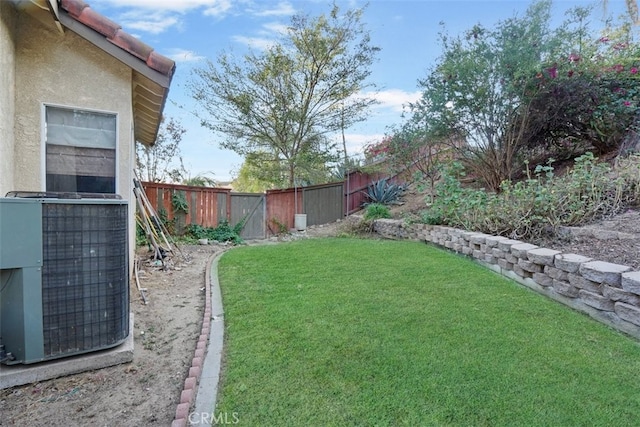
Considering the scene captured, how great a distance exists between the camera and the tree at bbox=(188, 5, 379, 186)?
11.7 m

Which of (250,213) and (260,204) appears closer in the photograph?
(250,213)

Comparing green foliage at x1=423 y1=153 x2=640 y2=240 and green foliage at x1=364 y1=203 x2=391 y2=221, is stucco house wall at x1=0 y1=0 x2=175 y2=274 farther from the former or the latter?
green foliage at x1=364 y1=203 x2=391 y2=221

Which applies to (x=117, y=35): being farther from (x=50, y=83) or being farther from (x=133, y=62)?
(x=50, y=83)

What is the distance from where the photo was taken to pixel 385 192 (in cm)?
1154

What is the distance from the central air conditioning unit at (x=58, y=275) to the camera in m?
2.15

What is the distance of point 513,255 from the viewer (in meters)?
4.38

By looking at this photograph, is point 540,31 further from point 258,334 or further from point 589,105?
point 258,334

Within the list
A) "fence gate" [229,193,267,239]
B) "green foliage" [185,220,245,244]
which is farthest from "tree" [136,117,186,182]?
"green foliage" [185,220,245,244]

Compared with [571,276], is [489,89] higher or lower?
higher

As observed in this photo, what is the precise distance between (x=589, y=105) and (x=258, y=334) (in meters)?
8.06

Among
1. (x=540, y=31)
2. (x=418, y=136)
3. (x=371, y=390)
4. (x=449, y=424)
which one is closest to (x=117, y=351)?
(x=371, y=390)

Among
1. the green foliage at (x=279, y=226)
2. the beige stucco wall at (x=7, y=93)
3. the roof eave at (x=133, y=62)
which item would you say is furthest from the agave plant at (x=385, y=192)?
the beige stucco wall at (x=7, y=93)

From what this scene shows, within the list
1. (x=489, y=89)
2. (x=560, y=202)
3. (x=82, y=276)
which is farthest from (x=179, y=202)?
(x=560, y=202)
